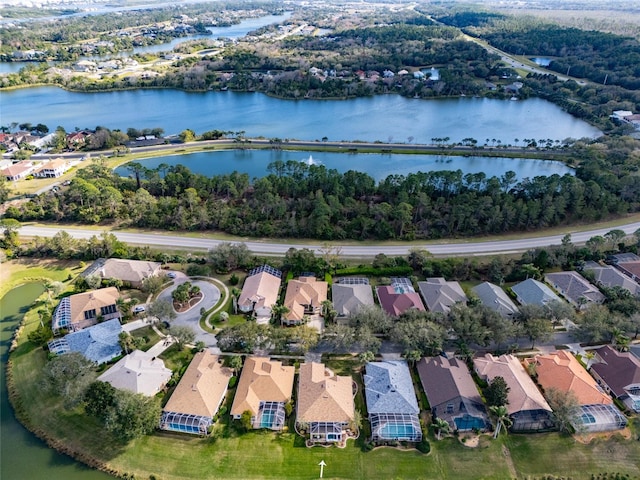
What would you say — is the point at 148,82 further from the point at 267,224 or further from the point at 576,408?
the point at 576,408

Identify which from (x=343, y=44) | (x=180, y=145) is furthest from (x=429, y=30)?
(x=180, y=145)

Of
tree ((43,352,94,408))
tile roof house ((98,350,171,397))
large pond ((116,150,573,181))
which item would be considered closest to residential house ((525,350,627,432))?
tile roof house ((98,350,171,397))

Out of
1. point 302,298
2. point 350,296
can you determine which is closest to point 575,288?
point 350,296

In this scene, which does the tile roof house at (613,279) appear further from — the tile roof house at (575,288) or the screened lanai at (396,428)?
the screened lanai at (396,428)

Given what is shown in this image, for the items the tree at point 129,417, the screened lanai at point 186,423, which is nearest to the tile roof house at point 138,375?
the tree at point 129,417

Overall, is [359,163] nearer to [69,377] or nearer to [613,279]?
[613,279]

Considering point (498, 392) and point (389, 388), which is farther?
point (389, 388)
